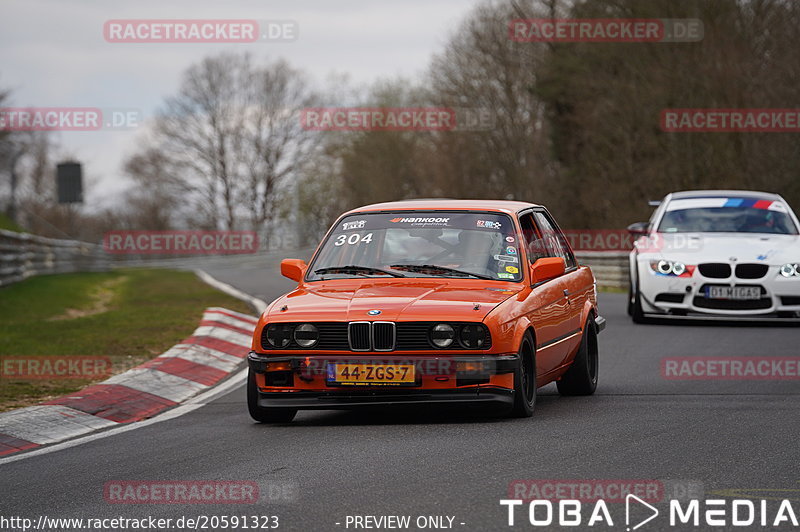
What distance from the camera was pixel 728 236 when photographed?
53.3 ft

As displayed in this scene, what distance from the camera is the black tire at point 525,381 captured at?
8352 millimetres

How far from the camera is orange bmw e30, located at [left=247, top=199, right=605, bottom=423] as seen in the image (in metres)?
8.21

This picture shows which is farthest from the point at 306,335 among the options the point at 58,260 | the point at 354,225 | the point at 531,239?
the point at 58,260

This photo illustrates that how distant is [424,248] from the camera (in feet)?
30.8

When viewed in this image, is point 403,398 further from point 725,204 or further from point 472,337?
point 725,204

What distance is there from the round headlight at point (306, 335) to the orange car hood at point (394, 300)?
0.18ft

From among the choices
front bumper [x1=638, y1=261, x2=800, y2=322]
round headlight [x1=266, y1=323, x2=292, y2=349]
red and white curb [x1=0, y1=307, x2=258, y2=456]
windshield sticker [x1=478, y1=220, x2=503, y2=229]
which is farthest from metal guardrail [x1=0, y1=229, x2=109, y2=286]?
round headlight [x1=266, y1=323, x2=292, y2=349]

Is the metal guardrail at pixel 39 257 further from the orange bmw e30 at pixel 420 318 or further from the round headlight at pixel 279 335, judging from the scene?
the round headlight at pixel 279 335

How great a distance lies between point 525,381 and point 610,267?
20.0m

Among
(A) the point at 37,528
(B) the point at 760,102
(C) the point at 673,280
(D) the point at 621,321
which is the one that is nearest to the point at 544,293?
(A) the point at 37,528

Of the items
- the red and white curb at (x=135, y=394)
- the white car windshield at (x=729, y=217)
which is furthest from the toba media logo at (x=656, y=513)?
the white car windshield at (x=729, y=217)

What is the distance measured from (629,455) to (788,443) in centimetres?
107

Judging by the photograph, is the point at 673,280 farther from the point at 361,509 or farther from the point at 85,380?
the point at 361,509

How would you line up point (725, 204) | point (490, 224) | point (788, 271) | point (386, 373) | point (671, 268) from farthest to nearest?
point (725, 204)
point (671, 268)
point (788, 271)
point (490, 224)
point (386, 373)
